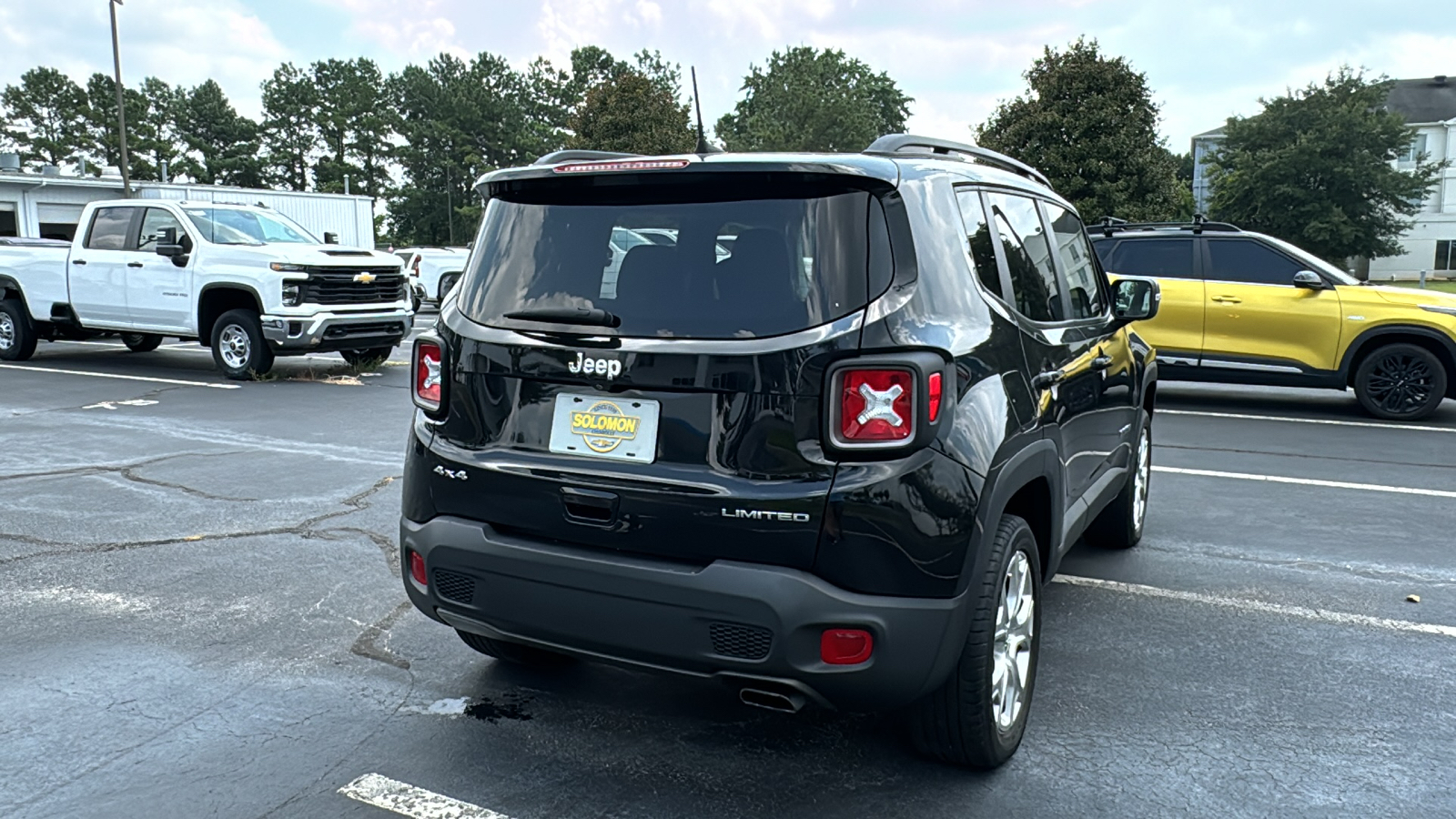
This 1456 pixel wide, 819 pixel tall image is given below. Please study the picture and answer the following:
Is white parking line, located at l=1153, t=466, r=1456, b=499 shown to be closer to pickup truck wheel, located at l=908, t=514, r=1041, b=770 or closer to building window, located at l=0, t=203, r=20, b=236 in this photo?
pickup truck wheel, located at l=908, t=514, r=1041, b=770

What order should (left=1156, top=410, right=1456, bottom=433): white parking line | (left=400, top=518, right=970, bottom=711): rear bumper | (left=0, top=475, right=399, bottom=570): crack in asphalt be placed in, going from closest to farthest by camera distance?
(left=400, top=518, right=970, bottom=711): rear bumper < (left=0, top=475, right=399, bottom=570): crack in asphalt < (left=1156, top=410, right=1456, bottom=433): white parking line

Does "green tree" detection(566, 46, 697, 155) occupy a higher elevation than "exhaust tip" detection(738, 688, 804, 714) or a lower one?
higher

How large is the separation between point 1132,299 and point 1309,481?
10.9 ft

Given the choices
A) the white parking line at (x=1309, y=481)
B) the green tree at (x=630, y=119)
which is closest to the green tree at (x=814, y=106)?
the green tree at (x=630, y=119)

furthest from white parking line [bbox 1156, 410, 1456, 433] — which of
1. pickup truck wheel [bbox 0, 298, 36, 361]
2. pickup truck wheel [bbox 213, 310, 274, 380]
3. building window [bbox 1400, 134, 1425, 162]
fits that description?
building window [bbox 1400, 134, 1425, 162]

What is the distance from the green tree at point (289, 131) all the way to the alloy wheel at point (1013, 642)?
87177mm

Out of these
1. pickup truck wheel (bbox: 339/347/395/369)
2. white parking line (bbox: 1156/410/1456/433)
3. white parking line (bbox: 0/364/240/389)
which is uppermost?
pickup truck wheel (bbox: 339/347/395/369)

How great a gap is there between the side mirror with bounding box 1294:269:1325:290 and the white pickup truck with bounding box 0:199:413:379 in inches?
388

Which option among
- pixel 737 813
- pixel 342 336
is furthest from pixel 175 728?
pixel 342 336

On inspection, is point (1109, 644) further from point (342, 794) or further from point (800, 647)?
point (342, 794)

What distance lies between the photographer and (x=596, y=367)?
2996mm

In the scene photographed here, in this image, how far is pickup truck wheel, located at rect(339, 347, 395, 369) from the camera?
13984 mm

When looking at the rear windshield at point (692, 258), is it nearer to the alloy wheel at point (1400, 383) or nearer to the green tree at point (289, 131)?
the alloy wheel at point (1400, 383)

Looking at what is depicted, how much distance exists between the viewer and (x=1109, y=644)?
14.2 ft
